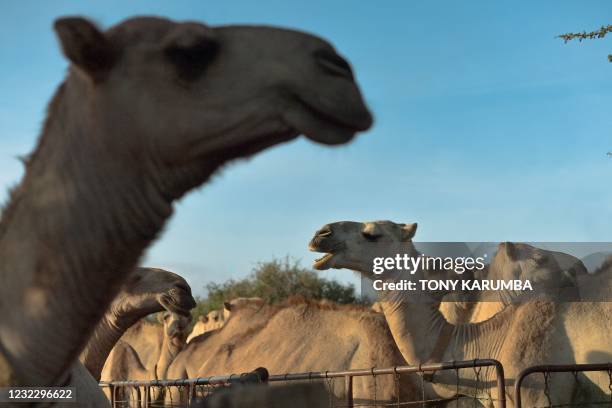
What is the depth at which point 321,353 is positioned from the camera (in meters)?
10.9

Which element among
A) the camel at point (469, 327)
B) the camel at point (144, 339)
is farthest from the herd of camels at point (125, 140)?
the camel at point (144, 339)

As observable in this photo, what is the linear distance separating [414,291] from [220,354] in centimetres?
371

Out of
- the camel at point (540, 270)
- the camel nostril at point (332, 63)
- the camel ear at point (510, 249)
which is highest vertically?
the camel ear at point (510, 249)

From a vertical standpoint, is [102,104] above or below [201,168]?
above

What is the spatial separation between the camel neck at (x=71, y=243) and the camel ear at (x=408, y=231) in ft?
25.3

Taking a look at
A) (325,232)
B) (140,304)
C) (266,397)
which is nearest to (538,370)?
(140,304)

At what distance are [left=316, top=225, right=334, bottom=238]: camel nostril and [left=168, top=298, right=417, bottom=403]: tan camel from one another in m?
1.43

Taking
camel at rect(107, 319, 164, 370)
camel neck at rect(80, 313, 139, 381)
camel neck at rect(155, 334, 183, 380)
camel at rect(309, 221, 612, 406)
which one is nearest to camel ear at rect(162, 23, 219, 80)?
camel neck at rect(80, 313, 139, 381)

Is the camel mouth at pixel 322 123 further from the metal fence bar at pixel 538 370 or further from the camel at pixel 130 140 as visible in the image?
the metal fence bar at pixel 538 370

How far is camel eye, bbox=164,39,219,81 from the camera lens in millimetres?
1702

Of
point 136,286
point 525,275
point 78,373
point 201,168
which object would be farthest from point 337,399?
point 201,168

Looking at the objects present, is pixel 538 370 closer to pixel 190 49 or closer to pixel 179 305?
pixel 179 305

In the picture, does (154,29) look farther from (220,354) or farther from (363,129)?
(220,354)

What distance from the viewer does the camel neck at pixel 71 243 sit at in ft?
5.52
